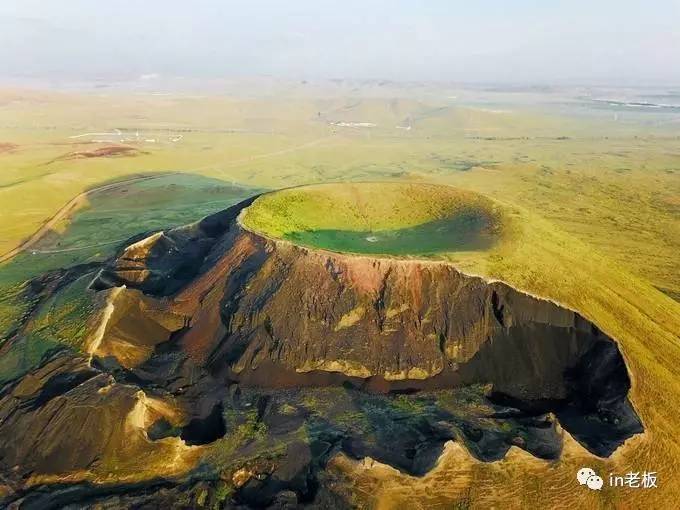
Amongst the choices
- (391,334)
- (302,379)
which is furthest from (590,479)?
(302,379)

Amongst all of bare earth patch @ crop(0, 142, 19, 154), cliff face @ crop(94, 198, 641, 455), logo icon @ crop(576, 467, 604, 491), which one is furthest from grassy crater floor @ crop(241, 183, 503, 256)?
bare earth patch @ crop(0, 142, 19, 154)

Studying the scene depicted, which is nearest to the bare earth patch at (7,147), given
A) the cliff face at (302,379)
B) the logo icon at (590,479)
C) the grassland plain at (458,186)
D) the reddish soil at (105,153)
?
the grassland plain at (458,186)

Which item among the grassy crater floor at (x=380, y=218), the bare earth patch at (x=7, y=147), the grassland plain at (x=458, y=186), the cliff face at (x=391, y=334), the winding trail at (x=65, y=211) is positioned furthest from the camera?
the bare earth patch at (x=7, y=147)

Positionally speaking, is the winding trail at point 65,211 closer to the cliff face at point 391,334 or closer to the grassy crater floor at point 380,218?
the cliff face at point 391,334

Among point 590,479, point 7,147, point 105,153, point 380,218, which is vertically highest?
point 380,218

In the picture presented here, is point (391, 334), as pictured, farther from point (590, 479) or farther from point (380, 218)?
point (380, 218)

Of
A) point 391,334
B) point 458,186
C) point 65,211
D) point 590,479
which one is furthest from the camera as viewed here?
point 458,186
